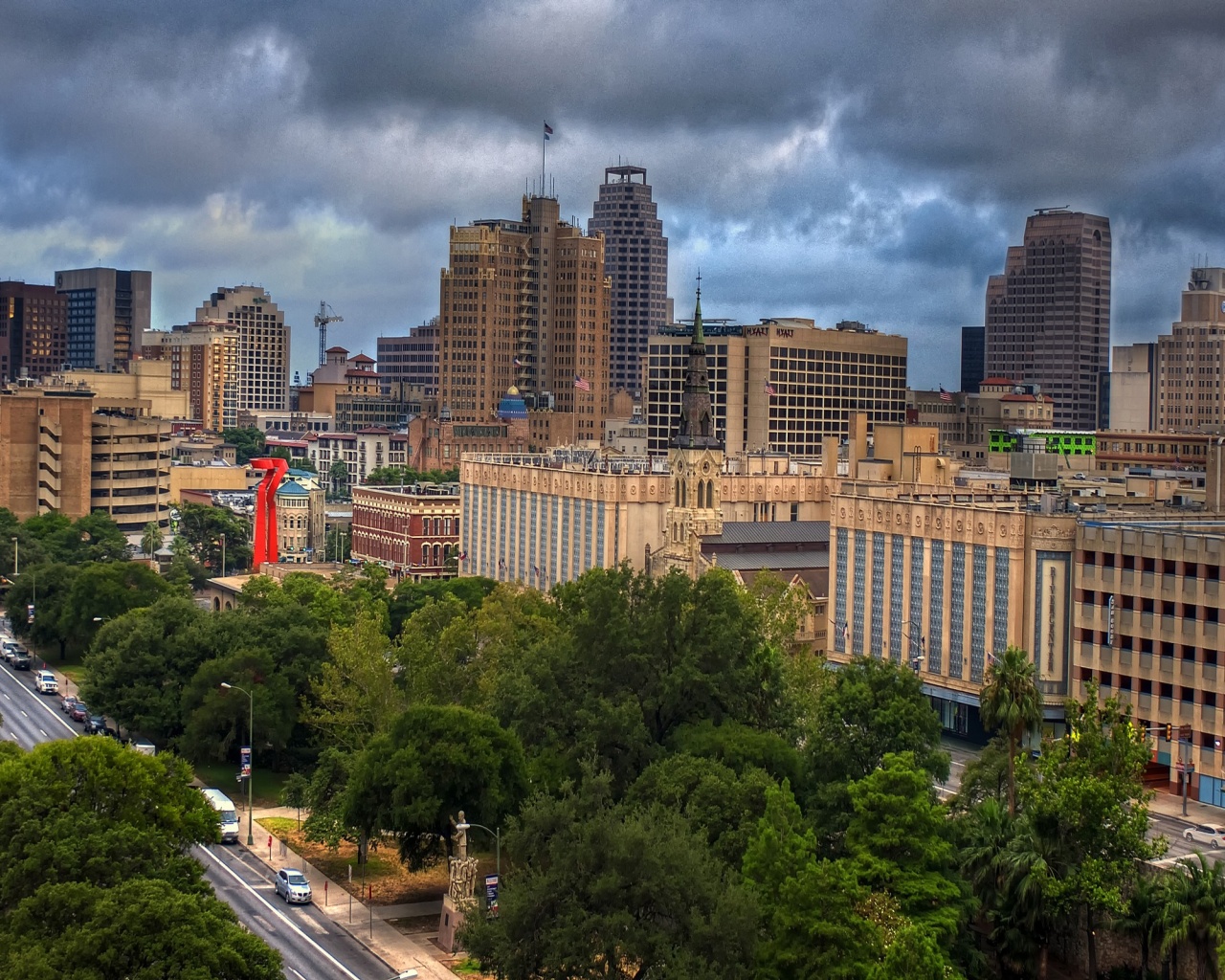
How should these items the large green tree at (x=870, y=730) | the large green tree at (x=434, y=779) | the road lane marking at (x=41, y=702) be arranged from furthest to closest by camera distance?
the road lane marking at (x=41, y=702) → the large green tree at (x=434, y=779) → the large green tree at (x=870, y=730)

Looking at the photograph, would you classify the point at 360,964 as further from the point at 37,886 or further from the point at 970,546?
the point at 970,546

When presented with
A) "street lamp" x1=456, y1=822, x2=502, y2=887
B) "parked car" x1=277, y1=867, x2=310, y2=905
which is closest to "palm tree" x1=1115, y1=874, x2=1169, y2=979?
"street lamp" x1=456, y1=822, x2=502, y2=887

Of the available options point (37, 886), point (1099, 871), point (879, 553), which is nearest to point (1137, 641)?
point (879, 553)

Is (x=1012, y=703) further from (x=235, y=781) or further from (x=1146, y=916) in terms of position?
(x=235, y=781)

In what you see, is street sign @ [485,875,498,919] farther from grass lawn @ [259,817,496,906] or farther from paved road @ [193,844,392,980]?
grass lawn @ [259,817,496,906]

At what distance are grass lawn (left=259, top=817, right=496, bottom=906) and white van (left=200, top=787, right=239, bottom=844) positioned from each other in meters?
3.15

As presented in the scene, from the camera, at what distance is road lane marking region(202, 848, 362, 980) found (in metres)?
104

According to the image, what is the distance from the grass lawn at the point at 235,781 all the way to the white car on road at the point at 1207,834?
2588 inches

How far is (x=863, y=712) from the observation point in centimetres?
11219

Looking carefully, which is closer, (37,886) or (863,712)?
(37,886)

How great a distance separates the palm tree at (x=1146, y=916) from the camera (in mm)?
93000

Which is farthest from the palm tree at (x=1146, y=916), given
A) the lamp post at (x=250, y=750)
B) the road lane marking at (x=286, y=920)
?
the lamp post at (x=250, y=750)

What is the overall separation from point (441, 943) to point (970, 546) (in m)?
68.3

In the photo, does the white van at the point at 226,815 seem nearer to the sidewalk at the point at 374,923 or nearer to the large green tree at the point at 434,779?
the sidewalk at the point at 374,923
